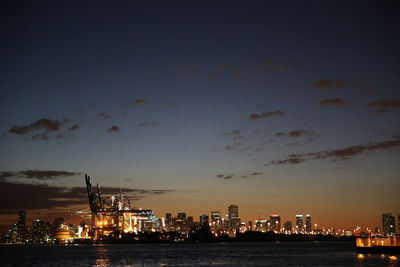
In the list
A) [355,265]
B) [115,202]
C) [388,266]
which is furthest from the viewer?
[115,202]

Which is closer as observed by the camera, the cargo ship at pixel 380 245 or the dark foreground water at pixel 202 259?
the cargo ship at pixel 380 245

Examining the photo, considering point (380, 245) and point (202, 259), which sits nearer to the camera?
point (380, 245)

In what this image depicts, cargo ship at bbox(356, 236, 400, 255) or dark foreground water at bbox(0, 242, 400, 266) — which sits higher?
cargo ship at bbox(356, 236, 400, 255)

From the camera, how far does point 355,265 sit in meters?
61.5

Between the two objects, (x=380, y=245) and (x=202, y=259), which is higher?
(x=380, y=245)

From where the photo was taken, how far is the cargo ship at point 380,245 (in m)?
65.2

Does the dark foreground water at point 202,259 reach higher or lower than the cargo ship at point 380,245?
lower

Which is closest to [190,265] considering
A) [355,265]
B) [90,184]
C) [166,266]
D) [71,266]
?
[166,266]

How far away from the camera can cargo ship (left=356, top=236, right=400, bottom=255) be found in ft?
214

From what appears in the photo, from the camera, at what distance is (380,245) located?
221 ft

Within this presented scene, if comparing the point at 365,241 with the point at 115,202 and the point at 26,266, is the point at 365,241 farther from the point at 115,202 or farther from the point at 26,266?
the point at 115,202

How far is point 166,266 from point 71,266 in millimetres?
15022

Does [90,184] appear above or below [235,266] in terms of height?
above

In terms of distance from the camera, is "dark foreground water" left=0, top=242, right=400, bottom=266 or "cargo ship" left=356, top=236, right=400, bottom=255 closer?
"cargo ship" left=356, top=236, right=400, bottom=255
